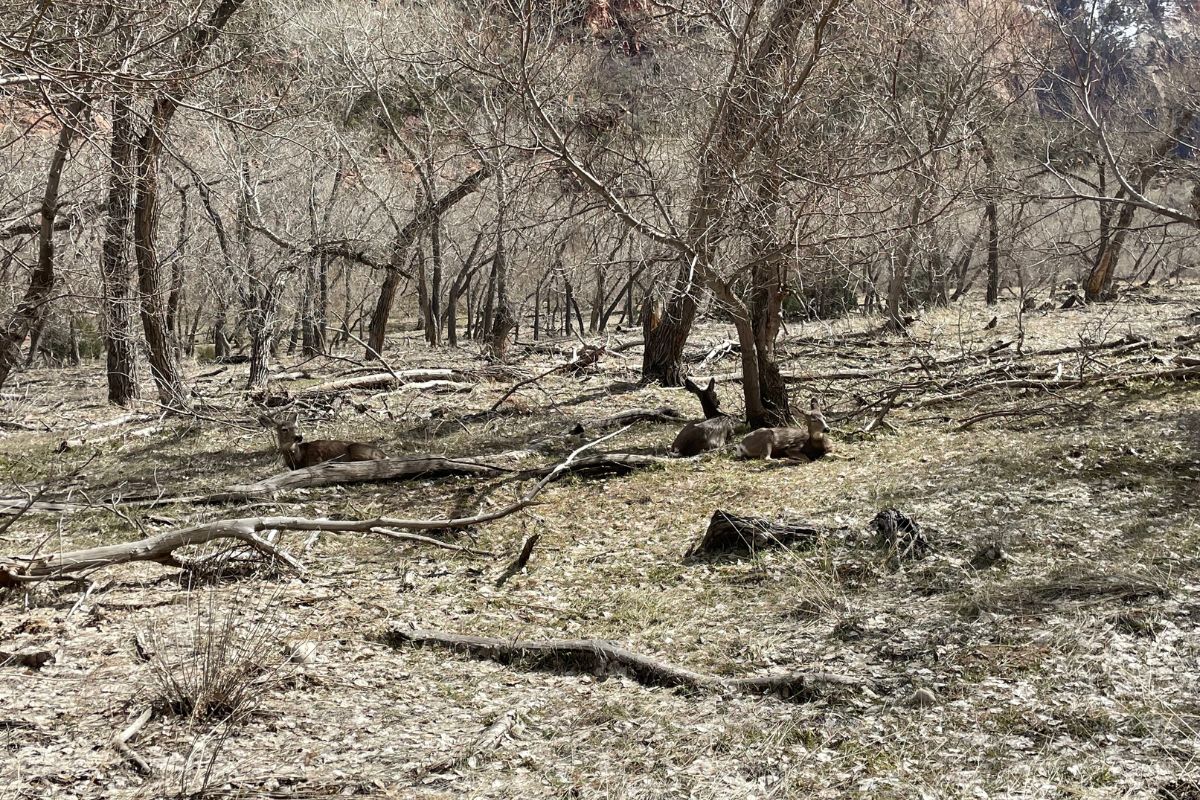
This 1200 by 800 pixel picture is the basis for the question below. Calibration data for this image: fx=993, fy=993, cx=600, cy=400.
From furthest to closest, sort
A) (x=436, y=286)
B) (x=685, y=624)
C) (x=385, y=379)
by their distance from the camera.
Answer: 1. (x=436, y=286)
2. (x=385, y=379)
3. (x=685, y=624)

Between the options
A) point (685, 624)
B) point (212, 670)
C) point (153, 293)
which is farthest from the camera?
point (153, 293)

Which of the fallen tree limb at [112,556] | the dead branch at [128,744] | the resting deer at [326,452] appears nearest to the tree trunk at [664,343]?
the resting deer at [326,452]

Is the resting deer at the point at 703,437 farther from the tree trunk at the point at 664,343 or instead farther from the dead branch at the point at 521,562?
the tree trunk at the point at 664,343

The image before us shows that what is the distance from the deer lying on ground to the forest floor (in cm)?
→ 19

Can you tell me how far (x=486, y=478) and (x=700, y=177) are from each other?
10.1ft

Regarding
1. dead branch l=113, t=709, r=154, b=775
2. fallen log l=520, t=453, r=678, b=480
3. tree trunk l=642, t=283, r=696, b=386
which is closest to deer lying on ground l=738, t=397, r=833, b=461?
fallen log l=520, t=453, r=678, b=480

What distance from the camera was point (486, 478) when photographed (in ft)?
26.6

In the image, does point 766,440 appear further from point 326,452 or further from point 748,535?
point 326,452

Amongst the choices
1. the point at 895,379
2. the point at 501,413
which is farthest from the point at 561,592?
the point at 895,379

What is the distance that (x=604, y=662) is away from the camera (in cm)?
443

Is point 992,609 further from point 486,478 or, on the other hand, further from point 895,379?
point 895,379

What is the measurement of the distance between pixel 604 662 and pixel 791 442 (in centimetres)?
404

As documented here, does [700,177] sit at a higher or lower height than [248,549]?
higher

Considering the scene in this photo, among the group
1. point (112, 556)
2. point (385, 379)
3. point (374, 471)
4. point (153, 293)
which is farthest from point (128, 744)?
point (385, 379)
